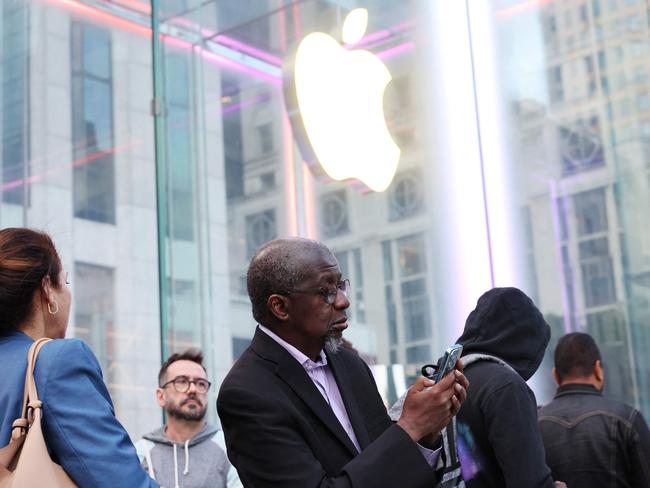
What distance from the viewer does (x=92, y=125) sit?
8117mm

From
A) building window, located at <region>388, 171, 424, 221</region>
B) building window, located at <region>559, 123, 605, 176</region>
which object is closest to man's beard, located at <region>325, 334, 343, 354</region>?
building window, located at <region>559, 123, 605, 176</region>

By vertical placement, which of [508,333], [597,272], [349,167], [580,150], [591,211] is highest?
[349,167]

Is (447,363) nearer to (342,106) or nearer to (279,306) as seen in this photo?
(279,306)

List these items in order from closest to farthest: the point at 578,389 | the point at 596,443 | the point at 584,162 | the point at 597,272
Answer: the point at 596,443 < the point at 578,389 < the point at 597,272 < the point at 584,162

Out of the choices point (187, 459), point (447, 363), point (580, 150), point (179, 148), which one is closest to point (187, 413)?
point (187, 459)

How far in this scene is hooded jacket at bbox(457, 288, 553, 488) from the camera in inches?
128

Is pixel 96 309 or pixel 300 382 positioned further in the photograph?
pixel 96 309

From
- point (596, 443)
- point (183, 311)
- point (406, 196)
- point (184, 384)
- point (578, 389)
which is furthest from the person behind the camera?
point (183, 311)

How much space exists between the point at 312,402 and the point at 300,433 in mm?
92

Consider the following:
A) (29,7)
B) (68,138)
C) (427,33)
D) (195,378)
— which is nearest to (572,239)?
(427,33)

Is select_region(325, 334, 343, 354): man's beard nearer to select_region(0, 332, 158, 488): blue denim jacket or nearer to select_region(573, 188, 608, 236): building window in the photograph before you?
select_region(0, 332, 158, 488): blue denim jacket

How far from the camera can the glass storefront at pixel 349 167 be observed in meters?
6.55

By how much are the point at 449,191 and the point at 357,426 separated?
14.1 ft

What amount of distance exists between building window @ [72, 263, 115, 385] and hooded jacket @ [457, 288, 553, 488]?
461 cm
